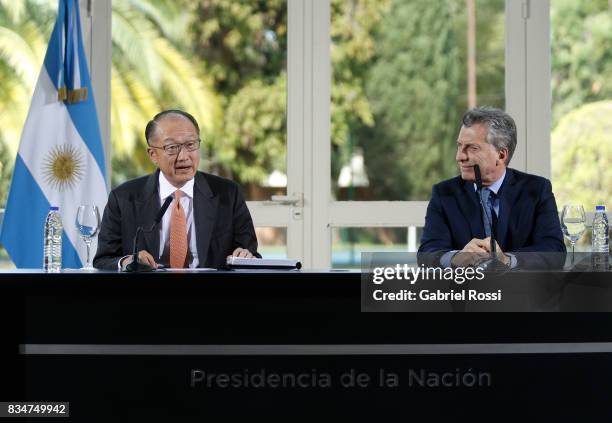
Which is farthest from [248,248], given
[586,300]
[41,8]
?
[41,8]

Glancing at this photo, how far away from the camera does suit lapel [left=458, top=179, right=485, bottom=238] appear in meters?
3.20

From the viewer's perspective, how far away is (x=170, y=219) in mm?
3316

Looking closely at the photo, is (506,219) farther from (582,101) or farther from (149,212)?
(582,101)

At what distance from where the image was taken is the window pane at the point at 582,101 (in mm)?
4816

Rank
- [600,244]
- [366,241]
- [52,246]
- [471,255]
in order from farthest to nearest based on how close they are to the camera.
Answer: [366,241] → [600,244] → [52,246] → [471,255]

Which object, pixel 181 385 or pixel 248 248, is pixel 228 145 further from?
pixel 181 385

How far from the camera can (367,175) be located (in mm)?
4844

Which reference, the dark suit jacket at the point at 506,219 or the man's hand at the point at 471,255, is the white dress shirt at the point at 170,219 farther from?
the man's hand at the point at 471,255

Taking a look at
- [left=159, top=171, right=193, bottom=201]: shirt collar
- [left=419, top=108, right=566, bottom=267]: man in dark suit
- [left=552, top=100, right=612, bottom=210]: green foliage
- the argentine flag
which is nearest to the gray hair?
[left=419, top=108, right=566, bottom=267]: man in dark suit

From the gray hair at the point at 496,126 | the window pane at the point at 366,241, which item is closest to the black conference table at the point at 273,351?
the gray hair at the point at 496,126

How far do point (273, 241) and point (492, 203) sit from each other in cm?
178

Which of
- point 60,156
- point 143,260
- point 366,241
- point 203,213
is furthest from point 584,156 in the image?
point 143,260

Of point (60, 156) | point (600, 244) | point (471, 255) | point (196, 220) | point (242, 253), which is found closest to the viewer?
point (471, 255)

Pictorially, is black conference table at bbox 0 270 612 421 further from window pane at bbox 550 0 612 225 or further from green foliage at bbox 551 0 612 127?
green foliage at bbox 551 0 612 127
